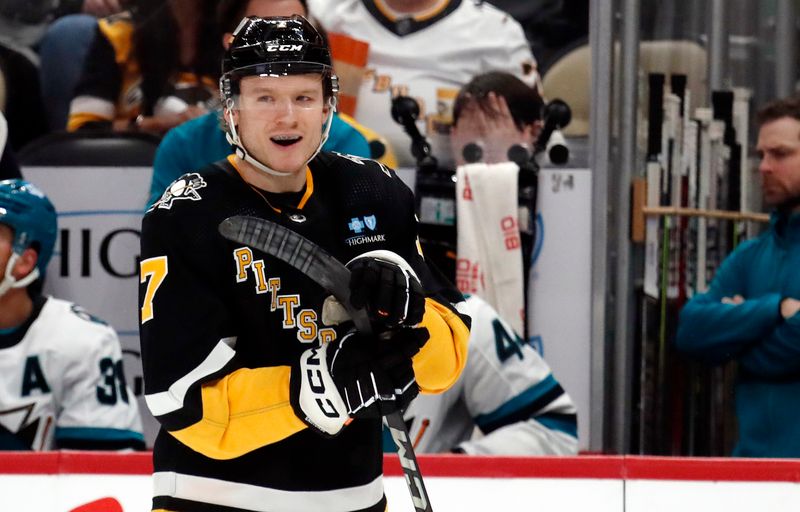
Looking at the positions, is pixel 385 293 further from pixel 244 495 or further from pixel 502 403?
pixel 502 403

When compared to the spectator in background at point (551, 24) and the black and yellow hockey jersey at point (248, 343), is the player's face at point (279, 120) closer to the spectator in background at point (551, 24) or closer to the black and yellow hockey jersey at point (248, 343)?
the black and yellow hockey jersey at point (248, 343)

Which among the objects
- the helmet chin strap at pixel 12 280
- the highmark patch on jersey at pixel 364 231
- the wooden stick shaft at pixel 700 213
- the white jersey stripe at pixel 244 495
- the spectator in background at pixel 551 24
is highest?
the spectator in background at pixel 551 24

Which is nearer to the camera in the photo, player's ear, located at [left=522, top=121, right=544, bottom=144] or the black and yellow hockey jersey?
the black and yellow hockey jersey

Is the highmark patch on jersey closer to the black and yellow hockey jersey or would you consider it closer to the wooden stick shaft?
the black and yellow hockey jersey

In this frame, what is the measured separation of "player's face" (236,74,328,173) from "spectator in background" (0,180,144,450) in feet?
4.72

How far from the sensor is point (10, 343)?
284cm

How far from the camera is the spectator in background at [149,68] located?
3441 millimetres

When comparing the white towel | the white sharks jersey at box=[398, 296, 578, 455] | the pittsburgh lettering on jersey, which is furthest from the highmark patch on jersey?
the white towel

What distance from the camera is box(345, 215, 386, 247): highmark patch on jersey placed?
157 centimetres

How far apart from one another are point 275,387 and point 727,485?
111 cm

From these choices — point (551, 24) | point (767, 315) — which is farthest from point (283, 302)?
point (551, 24)

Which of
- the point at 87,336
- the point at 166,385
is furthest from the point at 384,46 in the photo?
the point at 166,385

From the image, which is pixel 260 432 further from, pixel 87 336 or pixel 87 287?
pixel 87 287

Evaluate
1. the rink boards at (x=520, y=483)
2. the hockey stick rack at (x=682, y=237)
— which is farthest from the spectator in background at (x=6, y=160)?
the hockey stick rack at (x=682, y=237)
